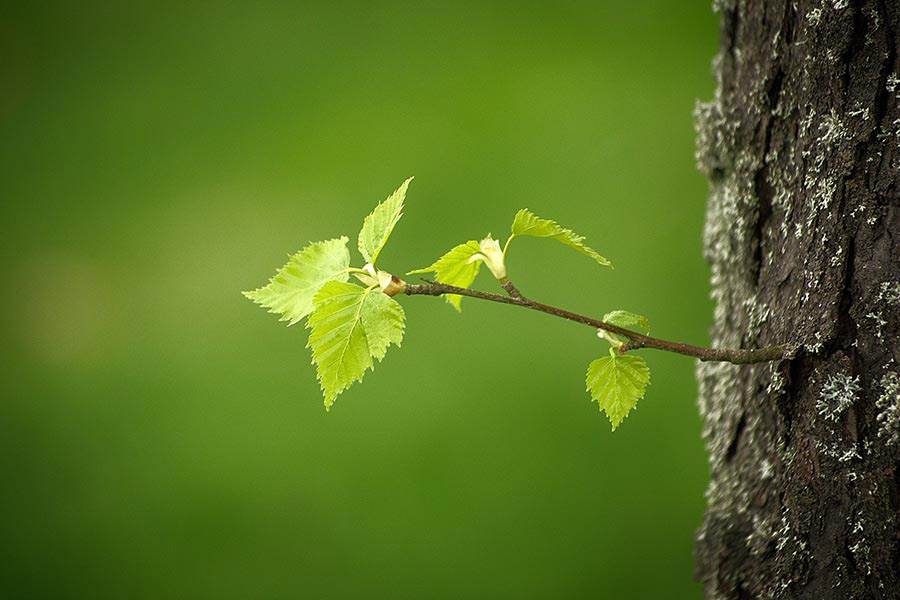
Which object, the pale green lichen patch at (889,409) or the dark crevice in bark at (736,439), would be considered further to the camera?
the dark crevice in bark at (736,439)

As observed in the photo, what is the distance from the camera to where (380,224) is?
44 centimetres

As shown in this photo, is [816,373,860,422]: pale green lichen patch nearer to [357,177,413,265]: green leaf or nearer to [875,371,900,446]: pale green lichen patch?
[875,371,900,446]: pale green lichen patch

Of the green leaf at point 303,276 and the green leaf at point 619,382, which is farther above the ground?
the green leaf at point 303,276

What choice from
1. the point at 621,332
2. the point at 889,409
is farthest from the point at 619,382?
the point at 889,409

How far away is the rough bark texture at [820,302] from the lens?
0.44 m

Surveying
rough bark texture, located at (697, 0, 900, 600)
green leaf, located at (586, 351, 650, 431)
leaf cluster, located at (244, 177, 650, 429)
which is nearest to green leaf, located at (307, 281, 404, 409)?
leaf cluster, located at (244, 177, 650, 429)

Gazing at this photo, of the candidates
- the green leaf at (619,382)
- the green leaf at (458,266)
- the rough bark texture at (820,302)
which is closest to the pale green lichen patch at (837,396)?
the rough bark texture at (820,302)

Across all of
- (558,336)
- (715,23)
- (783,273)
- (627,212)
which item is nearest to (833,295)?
(783,273)

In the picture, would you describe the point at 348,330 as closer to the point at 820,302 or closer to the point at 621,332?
the point at 621,332

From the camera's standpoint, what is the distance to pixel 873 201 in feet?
1.46

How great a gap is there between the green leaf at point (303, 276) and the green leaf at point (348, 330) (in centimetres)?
3

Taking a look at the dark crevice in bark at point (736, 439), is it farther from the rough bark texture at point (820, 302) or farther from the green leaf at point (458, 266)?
the green leaf at point (458, 266)

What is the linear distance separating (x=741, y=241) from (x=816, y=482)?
0.63 ft

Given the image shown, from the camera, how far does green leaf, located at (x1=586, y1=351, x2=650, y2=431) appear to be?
452 millimetres
